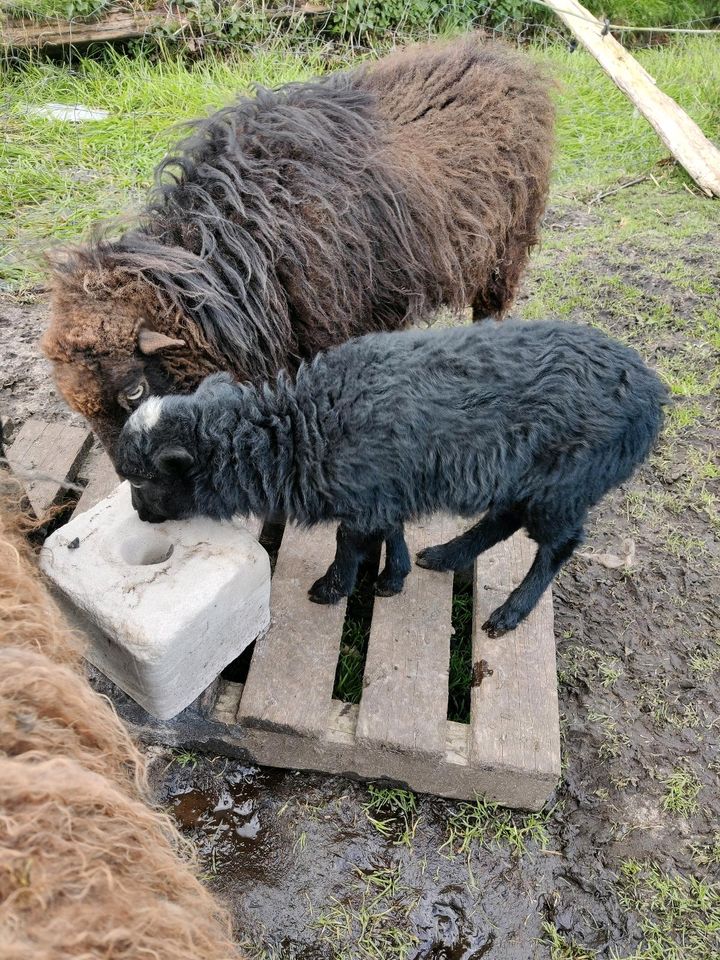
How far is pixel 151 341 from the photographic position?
2.72 metres

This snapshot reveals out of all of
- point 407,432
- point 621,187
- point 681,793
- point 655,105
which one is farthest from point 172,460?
point 655,105

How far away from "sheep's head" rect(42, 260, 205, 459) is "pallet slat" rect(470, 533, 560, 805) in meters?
1.50

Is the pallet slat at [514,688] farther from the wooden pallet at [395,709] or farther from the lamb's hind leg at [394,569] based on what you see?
the lamb's hind leg at [394,569]

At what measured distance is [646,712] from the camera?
2.95 meters

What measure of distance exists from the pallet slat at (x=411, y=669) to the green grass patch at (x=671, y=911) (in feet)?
2.47

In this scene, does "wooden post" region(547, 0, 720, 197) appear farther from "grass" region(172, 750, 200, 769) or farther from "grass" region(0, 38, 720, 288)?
"grass" region(172, 750, 200, 769)

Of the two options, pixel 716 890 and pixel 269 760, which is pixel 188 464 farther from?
pixel 716 890

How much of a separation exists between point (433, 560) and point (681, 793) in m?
1.21

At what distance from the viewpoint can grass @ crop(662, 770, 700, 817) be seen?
2.66 metres

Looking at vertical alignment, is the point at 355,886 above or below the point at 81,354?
below

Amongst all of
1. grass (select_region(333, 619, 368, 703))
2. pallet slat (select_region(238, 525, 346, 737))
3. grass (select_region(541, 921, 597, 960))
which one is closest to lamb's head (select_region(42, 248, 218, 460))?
pallet slat (select_region(238, 525, 346, 737))

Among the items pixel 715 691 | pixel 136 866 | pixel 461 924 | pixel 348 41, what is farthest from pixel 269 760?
pixel 348 41

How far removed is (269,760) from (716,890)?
1510 millimetres

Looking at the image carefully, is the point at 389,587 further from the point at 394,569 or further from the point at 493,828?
the point at 493,828
